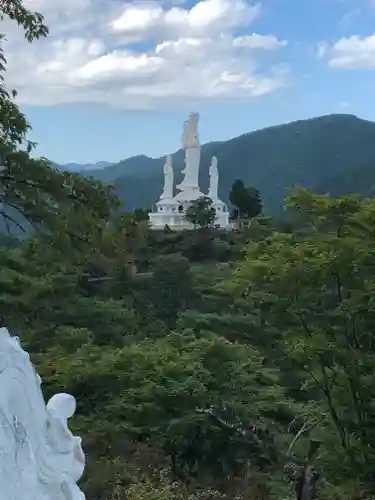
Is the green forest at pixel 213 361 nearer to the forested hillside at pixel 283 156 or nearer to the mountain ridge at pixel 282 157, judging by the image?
the mountain ridge at pixel 282 157

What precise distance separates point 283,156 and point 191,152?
120 ft

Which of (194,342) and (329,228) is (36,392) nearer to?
(329,228)

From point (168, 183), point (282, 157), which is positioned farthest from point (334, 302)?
point (282, 157)

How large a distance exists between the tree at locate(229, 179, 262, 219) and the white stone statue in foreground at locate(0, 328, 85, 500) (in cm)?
1916

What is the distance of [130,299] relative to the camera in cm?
1457

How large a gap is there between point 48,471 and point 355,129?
216ft

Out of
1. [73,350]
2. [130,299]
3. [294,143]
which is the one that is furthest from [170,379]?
[294,143]

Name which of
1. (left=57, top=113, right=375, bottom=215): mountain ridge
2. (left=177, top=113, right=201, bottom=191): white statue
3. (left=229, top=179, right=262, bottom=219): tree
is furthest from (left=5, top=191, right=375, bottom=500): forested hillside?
(left=57, top=113, right=375, bottom=215): mountain ridge

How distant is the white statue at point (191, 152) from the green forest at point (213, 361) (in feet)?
55.9

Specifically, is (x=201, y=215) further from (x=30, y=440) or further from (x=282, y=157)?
(x=282, y=157)

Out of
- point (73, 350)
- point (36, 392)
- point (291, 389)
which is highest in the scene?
point (36, 392)

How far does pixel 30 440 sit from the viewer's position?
10.8 ft

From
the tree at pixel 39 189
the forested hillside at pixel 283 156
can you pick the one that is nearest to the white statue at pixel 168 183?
the forested hillside at pixel 283 156

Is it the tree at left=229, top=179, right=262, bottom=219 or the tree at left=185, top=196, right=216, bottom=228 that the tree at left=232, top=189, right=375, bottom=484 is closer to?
the tree at left=185, top=196, right=216, bottom=228
